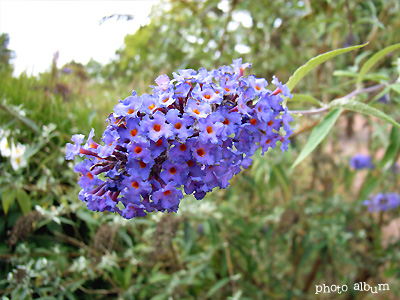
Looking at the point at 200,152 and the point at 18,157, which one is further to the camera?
the point at 18,157

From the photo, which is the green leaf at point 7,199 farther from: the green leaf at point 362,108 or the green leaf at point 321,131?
the green leaf at point 362,108

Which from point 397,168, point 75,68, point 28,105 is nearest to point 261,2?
point 75,68

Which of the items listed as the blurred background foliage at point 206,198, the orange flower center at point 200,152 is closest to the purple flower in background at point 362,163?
the blurred background foliage at point 206,198

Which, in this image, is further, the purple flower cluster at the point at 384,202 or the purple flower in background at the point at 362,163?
the purple flower in background at the point at 362,163

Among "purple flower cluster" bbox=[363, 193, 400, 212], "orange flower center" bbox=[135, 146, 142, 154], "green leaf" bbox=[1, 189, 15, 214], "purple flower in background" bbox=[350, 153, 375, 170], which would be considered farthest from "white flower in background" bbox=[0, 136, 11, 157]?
"purple flower in background" bbox=[350, 153, 375, 170]

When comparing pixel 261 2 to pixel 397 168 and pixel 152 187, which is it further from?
pixel 152 187

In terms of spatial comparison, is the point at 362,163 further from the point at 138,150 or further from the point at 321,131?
the point at 138,150

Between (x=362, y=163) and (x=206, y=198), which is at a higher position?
(x=362, y=163)

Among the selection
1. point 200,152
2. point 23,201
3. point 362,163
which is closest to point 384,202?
point 362,163
